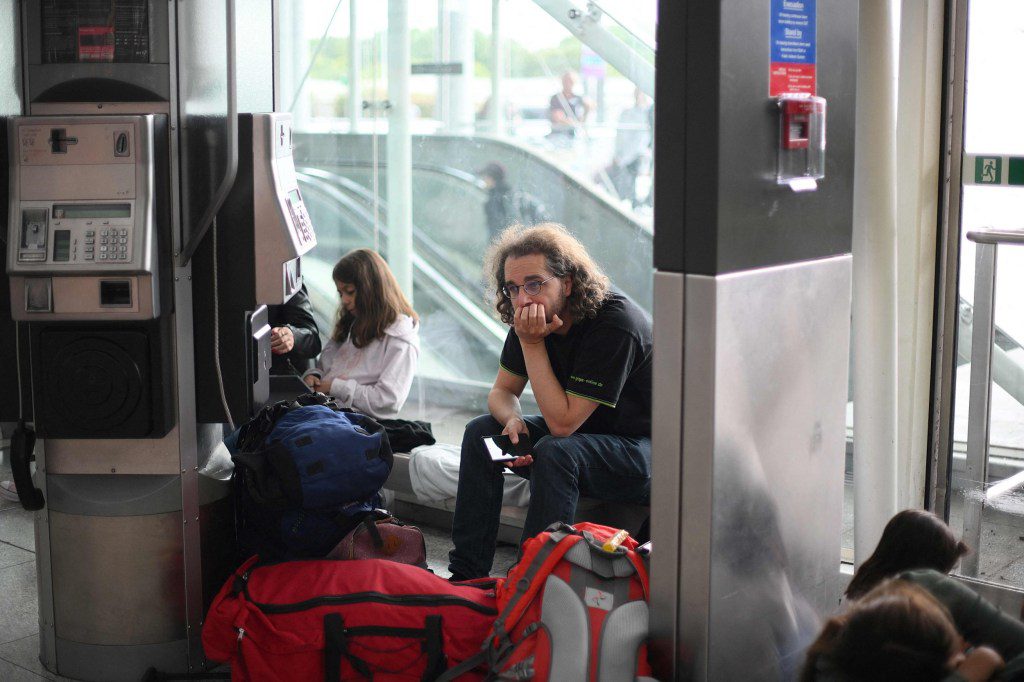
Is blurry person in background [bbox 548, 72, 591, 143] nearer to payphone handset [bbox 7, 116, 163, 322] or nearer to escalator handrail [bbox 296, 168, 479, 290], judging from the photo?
escalator handrail [bbox 296, 168, 479, 290]

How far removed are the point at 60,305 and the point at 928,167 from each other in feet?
7.95

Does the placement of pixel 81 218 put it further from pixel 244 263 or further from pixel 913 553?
pixel 913 553

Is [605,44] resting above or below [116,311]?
above

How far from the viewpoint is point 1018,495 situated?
3490 mm

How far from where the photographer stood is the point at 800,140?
253 cm

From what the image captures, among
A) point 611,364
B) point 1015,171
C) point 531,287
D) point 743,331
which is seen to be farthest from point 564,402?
point 1015,171

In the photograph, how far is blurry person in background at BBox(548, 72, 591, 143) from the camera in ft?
17.4

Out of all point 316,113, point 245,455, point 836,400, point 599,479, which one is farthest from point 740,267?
point 316,113

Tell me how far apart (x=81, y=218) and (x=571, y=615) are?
157cm

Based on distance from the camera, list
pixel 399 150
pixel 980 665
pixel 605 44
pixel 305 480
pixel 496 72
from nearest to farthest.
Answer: pixel 980 665
pixel 305 480
pixel 605 44
pixel 496 72
pixel 399 150

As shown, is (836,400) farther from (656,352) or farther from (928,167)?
(928,167)

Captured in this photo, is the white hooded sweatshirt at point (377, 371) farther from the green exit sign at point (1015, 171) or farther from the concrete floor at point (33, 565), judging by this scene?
the green exit sign at point (1015, 171)

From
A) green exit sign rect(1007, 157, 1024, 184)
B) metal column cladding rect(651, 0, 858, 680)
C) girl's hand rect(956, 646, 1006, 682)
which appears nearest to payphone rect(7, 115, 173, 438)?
metal column cladding rect(651, 0, 858, 680)

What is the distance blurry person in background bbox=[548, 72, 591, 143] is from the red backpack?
2.84m
